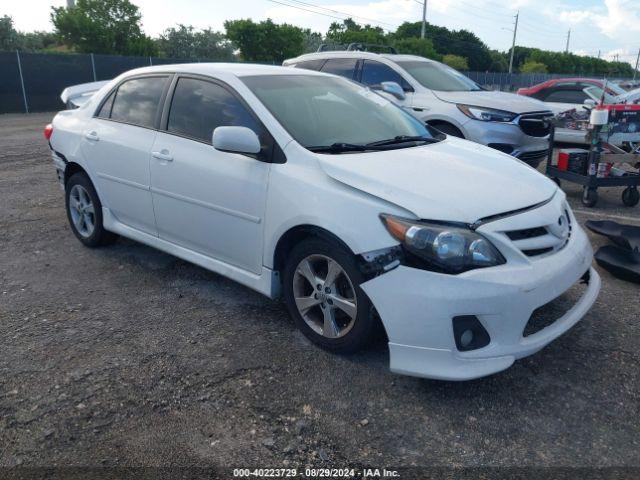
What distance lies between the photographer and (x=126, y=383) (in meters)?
3.07

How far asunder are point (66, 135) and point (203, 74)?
1810 millimetres

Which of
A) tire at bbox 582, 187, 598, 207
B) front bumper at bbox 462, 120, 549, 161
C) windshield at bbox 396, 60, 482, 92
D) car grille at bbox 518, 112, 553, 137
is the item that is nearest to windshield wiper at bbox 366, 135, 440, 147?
front bumper at bbox 462, 120, 549, 161

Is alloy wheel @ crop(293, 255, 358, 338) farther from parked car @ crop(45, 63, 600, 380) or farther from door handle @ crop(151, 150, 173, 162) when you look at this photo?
door handle @ crop(151, 150, 173, 162)

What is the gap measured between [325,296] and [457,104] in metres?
5.20

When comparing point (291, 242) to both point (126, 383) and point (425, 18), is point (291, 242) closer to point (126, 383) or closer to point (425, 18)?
point (126, 383)

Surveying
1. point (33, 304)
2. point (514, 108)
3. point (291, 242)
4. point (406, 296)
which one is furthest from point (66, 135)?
point (514, 108)

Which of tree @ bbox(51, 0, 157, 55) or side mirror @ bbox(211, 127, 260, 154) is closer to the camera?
side mirror @ bbox(211, 127, 260, 154)

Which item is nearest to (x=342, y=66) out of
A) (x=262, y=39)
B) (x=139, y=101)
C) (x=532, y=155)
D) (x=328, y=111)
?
(x=532, y=155)

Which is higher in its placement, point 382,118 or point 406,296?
point 382,118

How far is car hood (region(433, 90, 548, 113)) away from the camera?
750 centimetres

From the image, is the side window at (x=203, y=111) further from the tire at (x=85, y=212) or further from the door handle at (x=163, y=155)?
the tire at (x=85, y=212)

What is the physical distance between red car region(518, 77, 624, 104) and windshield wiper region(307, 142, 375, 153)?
31.2ft

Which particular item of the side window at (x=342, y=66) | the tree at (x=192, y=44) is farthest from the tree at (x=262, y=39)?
the side window at (x=342, y=66)

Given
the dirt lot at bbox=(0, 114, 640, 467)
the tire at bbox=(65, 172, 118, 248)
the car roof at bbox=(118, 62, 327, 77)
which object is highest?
the car roof at bbox=(118, 62, 327, 77)
